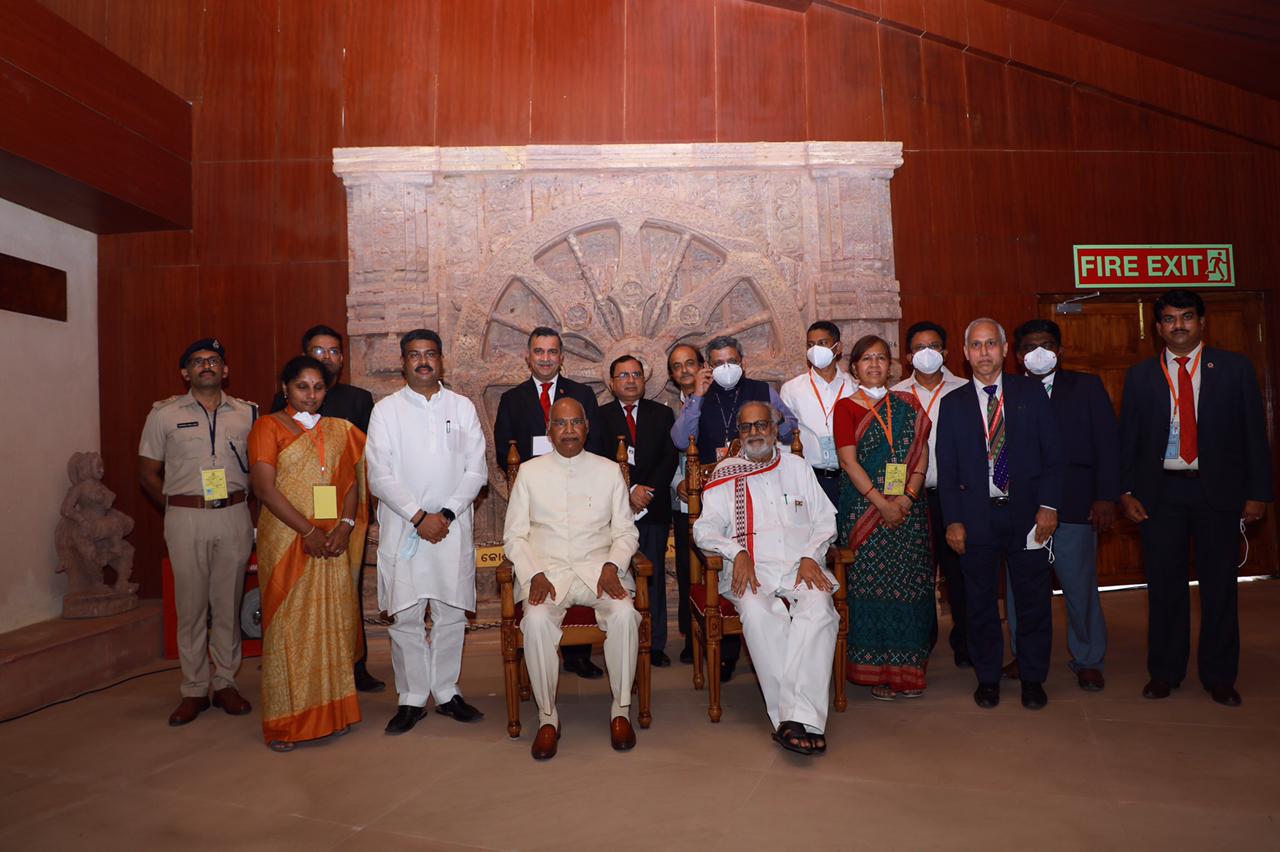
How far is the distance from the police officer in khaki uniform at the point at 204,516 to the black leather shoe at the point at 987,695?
10.1 ft

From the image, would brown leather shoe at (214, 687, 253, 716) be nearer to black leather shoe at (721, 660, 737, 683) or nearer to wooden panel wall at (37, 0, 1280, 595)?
wooden panel wall at (37, 0, 1280, 595)

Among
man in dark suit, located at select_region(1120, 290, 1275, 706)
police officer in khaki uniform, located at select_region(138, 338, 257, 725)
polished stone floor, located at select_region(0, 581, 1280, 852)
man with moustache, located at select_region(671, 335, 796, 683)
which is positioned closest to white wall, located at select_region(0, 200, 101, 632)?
polished stone floor, located at select_region(0, 581, 1280, 852)

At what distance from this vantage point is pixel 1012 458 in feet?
11.2

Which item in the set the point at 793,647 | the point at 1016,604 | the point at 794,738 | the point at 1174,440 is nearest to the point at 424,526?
the point at 793,647

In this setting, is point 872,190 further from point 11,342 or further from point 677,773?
point 11,342

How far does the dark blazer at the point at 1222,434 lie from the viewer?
3.35 m

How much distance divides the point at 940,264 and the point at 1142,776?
3490 mm

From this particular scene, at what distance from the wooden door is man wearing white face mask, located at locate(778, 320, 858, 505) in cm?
231

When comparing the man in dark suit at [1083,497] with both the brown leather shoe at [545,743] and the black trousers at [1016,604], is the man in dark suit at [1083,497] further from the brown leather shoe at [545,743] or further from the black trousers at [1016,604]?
the brown leather shoe at [545,743]

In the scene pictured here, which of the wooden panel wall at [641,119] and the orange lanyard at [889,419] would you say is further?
the wooden panel wall at [641,119]

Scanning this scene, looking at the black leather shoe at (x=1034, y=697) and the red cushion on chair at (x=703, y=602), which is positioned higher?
the red cushion on chair at (x=703, y=602)

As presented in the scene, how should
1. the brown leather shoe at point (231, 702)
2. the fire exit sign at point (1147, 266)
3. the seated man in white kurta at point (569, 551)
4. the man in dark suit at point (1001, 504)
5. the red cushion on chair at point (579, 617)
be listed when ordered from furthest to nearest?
the fire exit sign at point (1147, 266), the brown leather shoe at point (231, 702), the man in dark suit at point (1001, 504), the red cushion on chair at point (579, 617), the seated man in white kurta at point (569, 551)

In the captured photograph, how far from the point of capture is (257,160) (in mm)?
5215

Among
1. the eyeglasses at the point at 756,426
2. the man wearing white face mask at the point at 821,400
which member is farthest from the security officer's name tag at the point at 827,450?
the eyeglasses at the point at 756,426
